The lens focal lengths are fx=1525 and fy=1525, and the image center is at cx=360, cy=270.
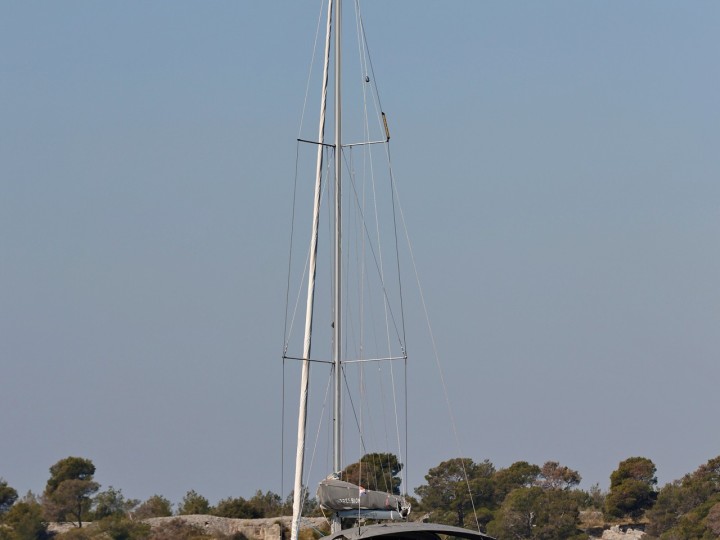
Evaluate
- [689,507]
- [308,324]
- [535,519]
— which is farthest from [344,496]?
[689,507]

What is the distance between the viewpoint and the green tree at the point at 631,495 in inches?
2940

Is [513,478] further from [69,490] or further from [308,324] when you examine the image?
[308,324]

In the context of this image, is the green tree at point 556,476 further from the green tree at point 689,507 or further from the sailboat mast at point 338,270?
the sailboat mast at point 338,270

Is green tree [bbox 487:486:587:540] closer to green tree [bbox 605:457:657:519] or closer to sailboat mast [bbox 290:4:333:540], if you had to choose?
green tree [bbox 605:457:657:519]

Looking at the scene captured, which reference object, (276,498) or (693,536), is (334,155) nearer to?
(693,536)

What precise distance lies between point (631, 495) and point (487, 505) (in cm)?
783

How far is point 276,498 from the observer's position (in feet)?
247

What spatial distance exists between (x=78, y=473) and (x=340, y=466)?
176ft

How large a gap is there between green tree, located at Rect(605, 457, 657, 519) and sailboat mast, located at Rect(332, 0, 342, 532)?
44659mm

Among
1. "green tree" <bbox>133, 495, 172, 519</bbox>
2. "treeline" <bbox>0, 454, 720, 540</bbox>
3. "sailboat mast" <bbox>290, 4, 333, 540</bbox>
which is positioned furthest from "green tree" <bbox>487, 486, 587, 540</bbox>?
"sailboat mast" <bbox>290, 4, 333, 540</bbox>

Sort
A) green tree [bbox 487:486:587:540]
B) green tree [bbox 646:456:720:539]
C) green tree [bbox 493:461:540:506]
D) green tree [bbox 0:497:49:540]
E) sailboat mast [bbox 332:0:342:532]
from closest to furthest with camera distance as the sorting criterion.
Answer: sailboat mast [bbox 332:0:342:532]
green tree [bbox 646:456:720:539]
green tree [bbox 0:497:49:540]
green tree [bbox 487:486:587:540]
green tree [bbox 493:461:540:506]

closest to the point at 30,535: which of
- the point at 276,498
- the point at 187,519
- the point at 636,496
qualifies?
the point at 187,519

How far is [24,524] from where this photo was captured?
227 feet

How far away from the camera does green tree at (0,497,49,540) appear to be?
68.2m
